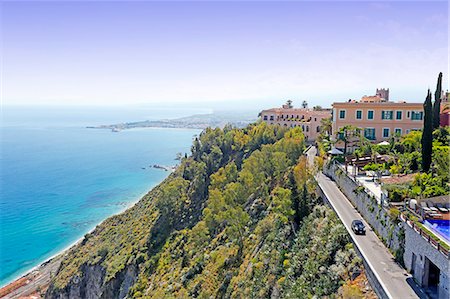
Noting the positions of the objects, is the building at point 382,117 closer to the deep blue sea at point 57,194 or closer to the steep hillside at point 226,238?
the steep hillside at point 226,238

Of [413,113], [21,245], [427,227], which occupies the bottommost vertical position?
[21,245]

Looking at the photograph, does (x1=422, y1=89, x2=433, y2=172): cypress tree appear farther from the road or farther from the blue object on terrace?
the blue object on terrace

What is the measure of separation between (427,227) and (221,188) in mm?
31250

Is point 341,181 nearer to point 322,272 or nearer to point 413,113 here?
point 322,272

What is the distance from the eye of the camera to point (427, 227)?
16688 millimetres

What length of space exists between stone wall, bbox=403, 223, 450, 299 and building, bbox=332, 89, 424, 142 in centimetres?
2589

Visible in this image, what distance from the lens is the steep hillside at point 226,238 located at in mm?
22344

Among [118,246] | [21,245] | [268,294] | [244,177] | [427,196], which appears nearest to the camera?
[427,196]

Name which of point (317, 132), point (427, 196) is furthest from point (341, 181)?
point (317, 132)

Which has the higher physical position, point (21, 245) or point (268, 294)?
point (268, 294)

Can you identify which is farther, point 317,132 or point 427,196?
point 317,132

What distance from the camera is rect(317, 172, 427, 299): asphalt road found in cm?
1566

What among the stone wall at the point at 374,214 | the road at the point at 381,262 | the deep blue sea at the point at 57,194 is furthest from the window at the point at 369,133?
the deep blue sea at the point at 57,194

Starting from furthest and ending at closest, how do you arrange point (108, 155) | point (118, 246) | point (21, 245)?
point (108, 155) < point (21, 245) < point (118, 246)
